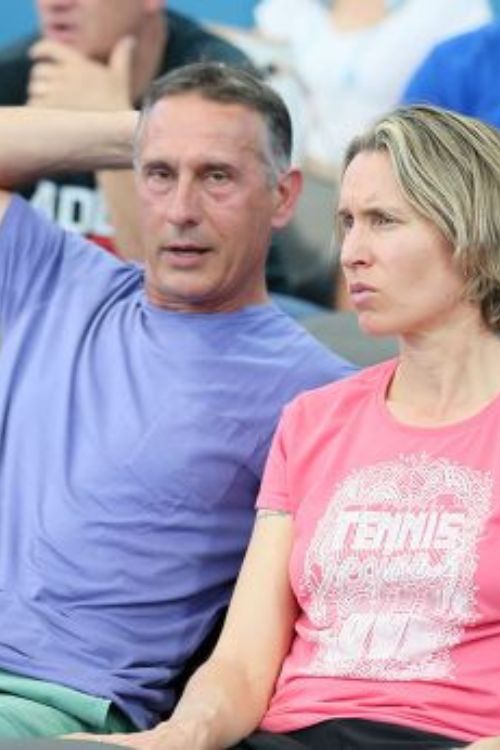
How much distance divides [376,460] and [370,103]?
2285mm

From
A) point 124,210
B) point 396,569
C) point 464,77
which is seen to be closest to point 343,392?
point 396,569

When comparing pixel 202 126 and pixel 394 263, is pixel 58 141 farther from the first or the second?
pixel 394 263

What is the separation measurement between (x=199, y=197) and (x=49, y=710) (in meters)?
0.61

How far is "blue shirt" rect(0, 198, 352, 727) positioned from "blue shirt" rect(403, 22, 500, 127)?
1.14m

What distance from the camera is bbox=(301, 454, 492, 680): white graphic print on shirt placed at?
2.25 m

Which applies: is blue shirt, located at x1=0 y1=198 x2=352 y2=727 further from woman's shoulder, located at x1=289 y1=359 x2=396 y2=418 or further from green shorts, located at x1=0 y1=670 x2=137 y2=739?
woman's shoulder, located at x1=289 y1=359 x2=396 y2=418

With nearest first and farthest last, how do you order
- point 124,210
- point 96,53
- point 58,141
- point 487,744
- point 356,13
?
point 487,744
point 58,141
point 124,210
point 96,53
point 356,13

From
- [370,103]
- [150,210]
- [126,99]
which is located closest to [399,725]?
[150,210]

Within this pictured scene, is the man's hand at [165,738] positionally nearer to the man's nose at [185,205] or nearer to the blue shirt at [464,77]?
the man's nose at [185,205]

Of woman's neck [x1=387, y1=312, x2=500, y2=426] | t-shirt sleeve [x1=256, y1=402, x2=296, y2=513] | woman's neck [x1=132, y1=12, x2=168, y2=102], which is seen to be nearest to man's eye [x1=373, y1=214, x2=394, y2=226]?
woman's neck [x1=387, y1=312, x2=500, y2=426]

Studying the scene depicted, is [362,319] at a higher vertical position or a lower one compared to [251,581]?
higher

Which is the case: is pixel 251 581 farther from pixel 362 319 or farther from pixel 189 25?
pixel 189 25

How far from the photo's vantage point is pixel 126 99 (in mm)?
3820

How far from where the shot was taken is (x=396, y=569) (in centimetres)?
229
